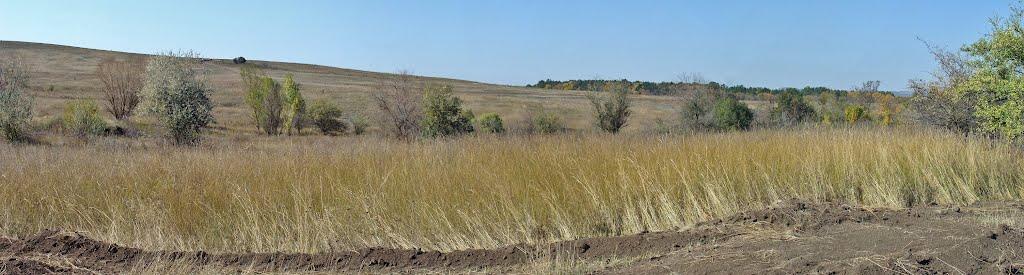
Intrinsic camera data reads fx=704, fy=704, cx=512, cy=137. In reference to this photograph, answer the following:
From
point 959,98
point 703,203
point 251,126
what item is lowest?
point 251,126

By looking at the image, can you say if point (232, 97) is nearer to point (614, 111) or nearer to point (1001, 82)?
point (614, 111)

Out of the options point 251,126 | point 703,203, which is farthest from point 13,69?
point 703,203

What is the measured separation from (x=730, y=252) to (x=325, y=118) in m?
49.0

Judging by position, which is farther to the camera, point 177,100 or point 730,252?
point 177,100

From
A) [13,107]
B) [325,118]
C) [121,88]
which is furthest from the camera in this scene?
[121,88]

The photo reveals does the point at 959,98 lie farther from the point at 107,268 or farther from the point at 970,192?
the point at 107,268

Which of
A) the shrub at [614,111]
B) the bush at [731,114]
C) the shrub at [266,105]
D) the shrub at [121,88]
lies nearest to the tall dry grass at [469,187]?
the bush at [731,114]

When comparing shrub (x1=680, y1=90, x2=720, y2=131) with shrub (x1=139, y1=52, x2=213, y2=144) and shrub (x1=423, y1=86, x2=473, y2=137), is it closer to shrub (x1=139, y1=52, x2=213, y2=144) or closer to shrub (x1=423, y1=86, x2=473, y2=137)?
shrub (x1=423, y1=86, x2=473, y2=137)

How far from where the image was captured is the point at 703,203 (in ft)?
21.9

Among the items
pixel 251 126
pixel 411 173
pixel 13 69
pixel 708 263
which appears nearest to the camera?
pixel 708 263

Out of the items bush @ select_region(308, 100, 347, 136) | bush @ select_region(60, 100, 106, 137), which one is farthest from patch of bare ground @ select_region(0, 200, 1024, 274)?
bush @ select_region(308, 100, 347, 136)

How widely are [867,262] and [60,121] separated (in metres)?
47.9

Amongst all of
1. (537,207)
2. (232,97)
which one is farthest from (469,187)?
(232,97)

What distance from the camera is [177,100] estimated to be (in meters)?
33.1
